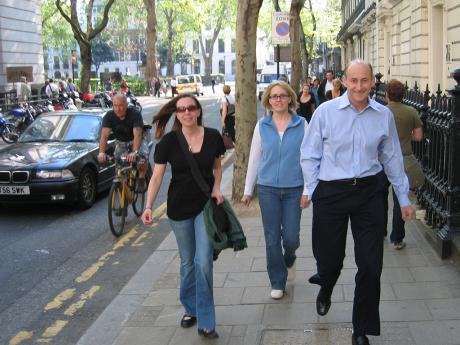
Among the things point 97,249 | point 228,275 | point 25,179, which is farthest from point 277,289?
point 25,179

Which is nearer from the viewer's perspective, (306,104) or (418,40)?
(306,104)

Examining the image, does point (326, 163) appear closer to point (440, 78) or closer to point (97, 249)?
point (97, 249)

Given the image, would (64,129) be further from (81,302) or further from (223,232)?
(223,232)

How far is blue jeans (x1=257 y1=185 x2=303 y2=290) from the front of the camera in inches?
195

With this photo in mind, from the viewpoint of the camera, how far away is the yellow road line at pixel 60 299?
5.64 meters

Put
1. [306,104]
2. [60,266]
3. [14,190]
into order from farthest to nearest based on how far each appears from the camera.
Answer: [306,104] → [14,190] → [60,266]

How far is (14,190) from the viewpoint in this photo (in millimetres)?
8945

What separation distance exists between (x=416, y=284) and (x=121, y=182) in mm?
4186

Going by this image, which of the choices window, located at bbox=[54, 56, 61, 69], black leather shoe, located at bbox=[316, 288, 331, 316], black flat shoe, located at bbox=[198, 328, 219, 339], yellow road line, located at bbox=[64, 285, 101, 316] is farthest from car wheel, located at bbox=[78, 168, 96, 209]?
window, located at bbox=[54, 56, 61, 69]

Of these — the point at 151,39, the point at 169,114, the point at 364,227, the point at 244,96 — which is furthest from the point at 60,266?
the point at 151,39

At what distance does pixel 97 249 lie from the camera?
7586mm

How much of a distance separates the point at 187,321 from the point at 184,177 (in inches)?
41.9

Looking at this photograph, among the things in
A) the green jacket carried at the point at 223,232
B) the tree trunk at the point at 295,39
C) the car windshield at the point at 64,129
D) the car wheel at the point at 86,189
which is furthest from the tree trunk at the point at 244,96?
the tree trunk at the point at 295,39

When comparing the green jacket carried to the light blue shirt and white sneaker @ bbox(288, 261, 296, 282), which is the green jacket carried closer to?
the light blue shirt
